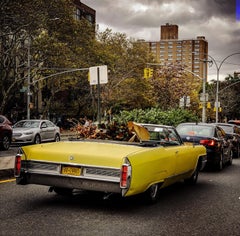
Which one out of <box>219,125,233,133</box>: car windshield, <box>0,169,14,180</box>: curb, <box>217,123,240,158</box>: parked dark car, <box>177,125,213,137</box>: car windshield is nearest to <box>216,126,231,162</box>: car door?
<box>177,125,213,137</box>: car windshield

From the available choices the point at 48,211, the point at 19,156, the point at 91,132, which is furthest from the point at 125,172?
the point at 91,132

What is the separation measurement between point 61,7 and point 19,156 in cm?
2848

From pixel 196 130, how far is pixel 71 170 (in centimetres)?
820

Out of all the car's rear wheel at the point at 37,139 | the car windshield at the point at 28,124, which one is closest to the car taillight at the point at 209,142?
the car's rear wheel at the point at 37,139

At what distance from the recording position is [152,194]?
8.12 m

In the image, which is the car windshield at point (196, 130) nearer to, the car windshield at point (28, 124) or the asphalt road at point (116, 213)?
the asphalt road at point (116, 213)

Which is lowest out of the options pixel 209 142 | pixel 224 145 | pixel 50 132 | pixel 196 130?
pixel 50 132

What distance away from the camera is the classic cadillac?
713cm

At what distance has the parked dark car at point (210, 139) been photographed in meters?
14.3

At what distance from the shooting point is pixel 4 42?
3741 cm

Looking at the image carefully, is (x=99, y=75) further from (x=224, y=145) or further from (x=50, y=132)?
(x=50, y=132)

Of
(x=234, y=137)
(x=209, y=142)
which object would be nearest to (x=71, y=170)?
(x=209, y=142)

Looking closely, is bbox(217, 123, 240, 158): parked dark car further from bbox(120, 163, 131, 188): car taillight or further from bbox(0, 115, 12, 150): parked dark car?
bbox(120, 163, 131, 188): car taillight

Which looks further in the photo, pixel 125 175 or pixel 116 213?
pixel 116 213
